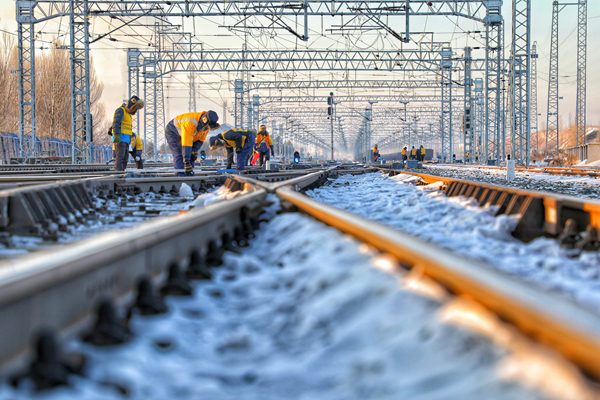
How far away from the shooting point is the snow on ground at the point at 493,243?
2629 millimetres

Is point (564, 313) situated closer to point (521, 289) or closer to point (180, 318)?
point (521, 289)

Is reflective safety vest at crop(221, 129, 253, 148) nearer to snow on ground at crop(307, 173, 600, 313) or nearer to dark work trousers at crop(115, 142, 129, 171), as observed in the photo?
dark work trousers at crop(115, 142, 129, 171)

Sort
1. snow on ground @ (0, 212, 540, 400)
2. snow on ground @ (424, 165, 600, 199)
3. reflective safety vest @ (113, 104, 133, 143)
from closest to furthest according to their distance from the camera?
snow on ground @ (0, 212, 540, 400) → snow on ground @ (424, 165, 600, 199) → reflective safety vest @ (113, 104, 133, 143)

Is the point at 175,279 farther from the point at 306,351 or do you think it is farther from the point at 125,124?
the point at 125,124

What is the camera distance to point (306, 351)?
1.57 m

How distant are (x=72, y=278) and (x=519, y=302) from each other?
1344 mm

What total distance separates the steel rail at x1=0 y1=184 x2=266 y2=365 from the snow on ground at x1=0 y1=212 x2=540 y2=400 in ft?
0.47

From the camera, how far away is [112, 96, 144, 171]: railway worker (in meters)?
12.0

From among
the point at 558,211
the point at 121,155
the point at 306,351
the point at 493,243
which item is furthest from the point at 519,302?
the point at 121,155

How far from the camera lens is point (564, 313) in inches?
42.8

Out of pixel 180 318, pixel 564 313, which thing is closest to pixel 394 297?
pixel 564 313

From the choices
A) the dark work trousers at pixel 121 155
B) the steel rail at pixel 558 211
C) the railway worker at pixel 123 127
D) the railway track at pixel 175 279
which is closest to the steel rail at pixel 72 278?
the railway track at pixel 175 279

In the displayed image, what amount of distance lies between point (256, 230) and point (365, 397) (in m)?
2.56

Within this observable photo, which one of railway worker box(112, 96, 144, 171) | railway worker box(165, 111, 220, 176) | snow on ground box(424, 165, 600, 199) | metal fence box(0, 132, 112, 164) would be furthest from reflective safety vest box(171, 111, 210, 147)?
metal fence box(0, 132, 112, 164)
